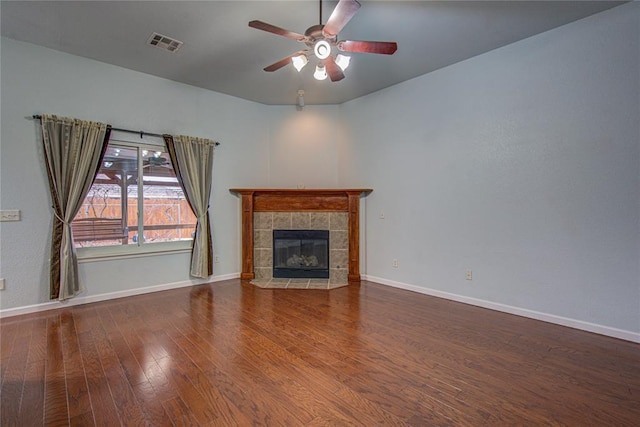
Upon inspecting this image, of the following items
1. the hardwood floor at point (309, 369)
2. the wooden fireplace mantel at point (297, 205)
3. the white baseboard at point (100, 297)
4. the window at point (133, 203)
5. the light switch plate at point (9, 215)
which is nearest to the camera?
the hardwood floor at point (309, 369)

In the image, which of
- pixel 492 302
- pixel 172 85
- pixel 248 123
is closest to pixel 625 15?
pixel 492 302

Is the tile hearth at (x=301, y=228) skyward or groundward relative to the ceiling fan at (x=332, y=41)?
groundward

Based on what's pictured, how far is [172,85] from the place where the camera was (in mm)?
4445

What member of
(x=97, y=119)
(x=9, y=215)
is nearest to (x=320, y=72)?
(x=97, y=119)

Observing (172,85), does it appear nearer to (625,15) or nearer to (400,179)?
(400,179)

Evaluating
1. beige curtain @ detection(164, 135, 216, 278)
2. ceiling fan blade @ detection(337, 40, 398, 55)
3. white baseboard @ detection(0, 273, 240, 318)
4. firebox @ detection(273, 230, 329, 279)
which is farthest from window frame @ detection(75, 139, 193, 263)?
ceiling fan blade @ detection(337, 40, 398, 55)

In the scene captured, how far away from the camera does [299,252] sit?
519cm

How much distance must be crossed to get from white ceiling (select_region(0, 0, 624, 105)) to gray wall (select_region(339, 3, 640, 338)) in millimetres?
351

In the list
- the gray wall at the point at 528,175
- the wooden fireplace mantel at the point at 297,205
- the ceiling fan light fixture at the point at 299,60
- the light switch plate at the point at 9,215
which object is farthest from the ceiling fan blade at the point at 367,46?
the light switch plate at the point at 9,215

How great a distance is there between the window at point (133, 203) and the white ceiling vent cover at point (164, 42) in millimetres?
1390

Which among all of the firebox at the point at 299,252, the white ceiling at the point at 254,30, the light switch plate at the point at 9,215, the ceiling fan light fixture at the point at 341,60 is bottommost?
the firebox at the point at 299,252

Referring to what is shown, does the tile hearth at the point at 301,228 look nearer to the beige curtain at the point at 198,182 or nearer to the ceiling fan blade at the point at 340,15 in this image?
the beige curtain at the point at 198,182

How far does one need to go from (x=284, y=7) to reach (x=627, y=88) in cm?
318

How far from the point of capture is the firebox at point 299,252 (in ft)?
16.6
